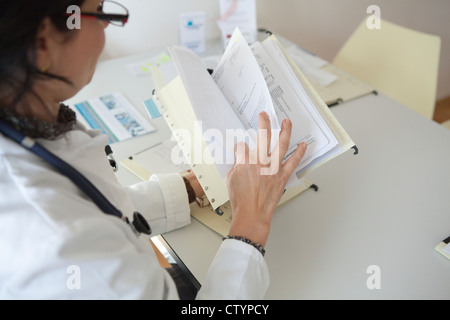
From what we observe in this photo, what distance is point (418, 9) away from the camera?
222 cm

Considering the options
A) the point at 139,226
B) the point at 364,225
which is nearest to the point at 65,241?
the point at 139,226

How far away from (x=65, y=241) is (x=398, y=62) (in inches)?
65.2

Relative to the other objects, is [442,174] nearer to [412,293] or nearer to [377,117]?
[377,117]

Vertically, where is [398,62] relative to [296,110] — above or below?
below

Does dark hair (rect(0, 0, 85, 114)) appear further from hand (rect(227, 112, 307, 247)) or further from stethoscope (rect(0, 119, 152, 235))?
hand (rect(227, 112, 307, 247))

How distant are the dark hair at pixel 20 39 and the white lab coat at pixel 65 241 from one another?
78 mm

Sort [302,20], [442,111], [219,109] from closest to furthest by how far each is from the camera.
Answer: [219,109], [302,20], [442,111]

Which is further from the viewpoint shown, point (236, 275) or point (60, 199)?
point (236, 275)

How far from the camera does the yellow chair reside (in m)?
1.51

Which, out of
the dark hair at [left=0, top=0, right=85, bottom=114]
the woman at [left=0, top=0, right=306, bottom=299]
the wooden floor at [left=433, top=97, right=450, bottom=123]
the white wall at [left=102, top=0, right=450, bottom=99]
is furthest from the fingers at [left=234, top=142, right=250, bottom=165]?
the wooden floor at [left=433, top=97, right=450, bottom=123]

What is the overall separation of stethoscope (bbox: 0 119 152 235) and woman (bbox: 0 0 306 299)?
0.04 ft

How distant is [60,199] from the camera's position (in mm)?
505

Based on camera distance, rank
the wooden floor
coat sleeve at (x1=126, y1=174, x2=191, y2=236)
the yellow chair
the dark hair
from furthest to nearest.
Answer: the wooden floor, the yellow chair, coat sleeve at (x1=126, y1=174, x2=191, y2=236), the dark hair

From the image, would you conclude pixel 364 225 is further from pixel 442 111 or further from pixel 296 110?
pixel 442 111
